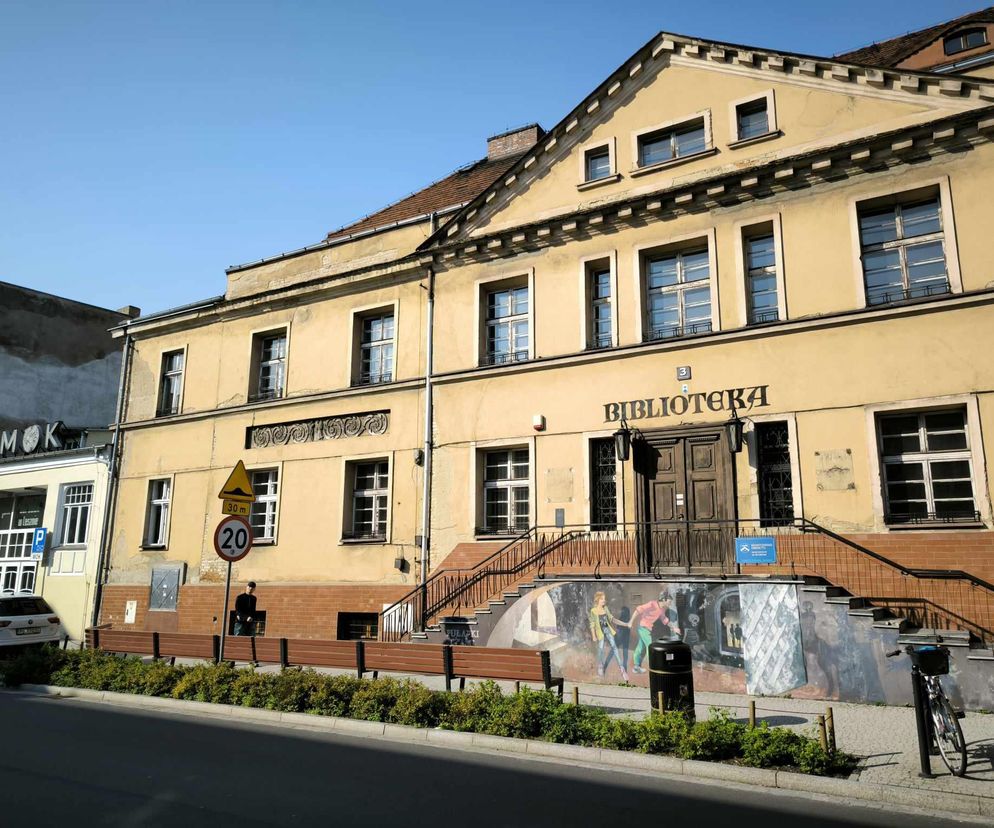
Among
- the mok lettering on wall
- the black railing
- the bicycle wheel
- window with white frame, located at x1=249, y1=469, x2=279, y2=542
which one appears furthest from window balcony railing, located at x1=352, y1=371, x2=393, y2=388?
the bicycle wheel

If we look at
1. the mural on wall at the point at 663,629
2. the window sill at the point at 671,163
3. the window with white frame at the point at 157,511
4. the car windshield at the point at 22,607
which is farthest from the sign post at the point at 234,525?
the window with white frame at the point at 157,511

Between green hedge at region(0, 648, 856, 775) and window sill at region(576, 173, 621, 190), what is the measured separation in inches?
445

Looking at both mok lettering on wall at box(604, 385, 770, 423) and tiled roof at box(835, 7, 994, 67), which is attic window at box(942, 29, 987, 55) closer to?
tiled roof at box(835, 7, 994, 67)

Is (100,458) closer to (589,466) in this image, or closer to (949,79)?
(589,466)

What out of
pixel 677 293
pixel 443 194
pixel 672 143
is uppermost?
pixel 443 194

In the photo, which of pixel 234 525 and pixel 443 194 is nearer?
pixel 234 525

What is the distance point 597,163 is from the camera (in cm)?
1773

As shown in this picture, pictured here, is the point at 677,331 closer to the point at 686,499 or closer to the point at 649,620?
the point at 686,499

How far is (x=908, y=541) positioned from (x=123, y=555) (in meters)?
20.9

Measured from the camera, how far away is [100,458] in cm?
2466

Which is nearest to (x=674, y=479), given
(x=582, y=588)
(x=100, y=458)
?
(x=582, y=588)

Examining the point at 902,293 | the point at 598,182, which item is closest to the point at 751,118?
the point at 598,182

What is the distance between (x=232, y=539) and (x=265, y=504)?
8.89 meters

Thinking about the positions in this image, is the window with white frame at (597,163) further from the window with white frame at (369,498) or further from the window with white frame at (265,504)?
the window with white frame at (265,504)
